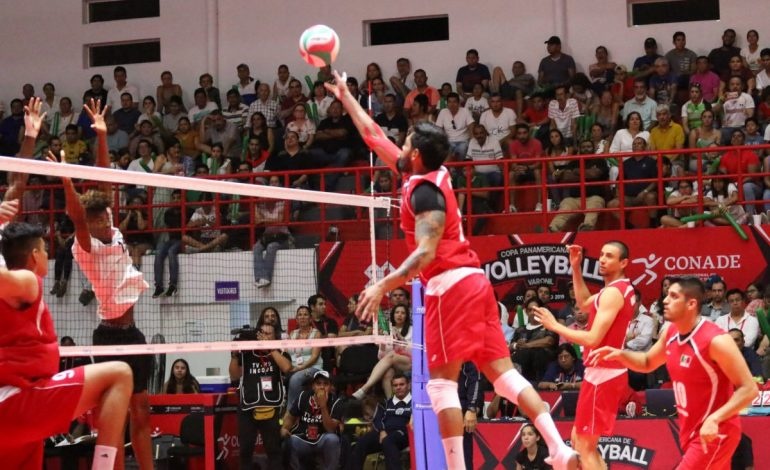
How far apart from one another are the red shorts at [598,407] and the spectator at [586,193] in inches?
326

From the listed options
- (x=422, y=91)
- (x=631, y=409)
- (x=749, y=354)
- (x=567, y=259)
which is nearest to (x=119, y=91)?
(x=422, y=91)

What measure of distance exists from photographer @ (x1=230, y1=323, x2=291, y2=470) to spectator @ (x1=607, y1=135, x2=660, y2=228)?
6581 millimetres

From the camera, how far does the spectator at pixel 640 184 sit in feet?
59.6

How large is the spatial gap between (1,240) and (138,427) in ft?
7.42

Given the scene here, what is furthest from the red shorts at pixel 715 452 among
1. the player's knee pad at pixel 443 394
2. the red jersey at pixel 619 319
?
the red jersey at pixel 619 319

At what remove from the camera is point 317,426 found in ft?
47.1

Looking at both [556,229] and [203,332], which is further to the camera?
[556,229]

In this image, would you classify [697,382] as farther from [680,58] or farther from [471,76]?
[471,76]

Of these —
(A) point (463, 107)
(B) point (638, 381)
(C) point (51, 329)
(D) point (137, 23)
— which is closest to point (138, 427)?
(C) point (51, 329)

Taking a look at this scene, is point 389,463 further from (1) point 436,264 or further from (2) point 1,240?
(2) point 1,240

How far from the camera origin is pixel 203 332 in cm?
1717

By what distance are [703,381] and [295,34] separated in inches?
703

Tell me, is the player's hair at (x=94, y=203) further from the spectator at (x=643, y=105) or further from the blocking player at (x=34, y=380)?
the spectator at (x=643, y=105)

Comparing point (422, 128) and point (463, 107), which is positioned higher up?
point (463, 107)
